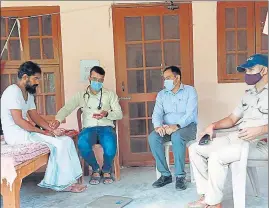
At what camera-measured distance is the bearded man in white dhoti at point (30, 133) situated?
3480 millimetres

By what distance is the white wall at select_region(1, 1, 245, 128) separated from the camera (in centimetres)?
465

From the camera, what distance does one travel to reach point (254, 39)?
466 centimetres

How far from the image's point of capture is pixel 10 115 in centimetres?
352

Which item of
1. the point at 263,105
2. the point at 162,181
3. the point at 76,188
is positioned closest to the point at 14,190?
the point at 76,188

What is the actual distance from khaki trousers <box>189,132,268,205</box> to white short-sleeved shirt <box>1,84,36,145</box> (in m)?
1.55

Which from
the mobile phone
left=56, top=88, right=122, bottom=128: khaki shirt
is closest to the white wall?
left=56, top=88, right=122, bottom=128: khaki shirt

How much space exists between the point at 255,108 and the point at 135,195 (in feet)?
4.40

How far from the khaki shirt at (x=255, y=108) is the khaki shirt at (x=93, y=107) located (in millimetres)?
1500

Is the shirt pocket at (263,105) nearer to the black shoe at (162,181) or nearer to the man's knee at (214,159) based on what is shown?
the man's knee at (214,159)

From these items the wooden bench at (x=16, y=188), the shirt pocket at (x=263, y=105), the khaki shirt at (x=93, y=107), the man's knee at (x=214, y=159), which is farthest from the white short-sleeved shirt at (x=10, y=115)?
the shirt pocket at (x=263, y=105)

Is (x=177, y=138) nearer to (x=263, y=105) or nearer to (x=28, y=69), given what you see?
(x=263, y=105)

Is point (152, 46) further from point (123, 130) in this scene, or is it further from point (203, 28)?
point (123, 130)

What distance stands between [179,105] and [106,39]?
4.12ft

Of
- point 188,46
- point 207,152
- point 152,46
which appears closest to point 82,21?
point 152,46
